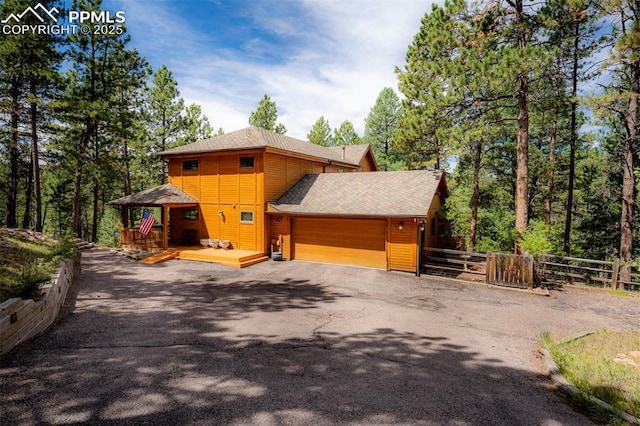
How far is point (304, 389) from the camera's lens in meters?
5.21

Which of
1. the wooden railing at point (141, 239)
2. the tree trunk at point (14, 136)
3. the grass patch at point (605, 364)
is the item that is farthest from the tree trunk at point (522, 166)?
the tree trunk at point (14, 136)

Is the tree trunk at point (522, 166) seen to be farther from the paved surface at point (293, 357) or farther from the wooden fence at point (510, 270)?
the paved surface at point (293, 357)

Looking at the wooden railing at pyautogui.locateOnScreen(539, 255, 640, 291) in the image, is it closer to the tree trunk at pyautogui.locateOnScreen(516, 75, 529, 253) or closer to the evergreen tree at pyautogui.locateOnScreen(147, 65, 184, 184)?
the tree trunk at pyautogui.locateOnScreen(516, 75, 529, 253)

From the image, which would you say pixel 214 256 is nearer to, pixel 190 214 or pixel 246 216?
pixel 246 216

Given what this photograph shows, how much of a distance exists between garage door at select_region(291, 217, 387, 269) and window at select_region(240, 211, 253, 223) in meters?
2.60

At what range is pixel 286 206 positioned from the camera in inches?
700

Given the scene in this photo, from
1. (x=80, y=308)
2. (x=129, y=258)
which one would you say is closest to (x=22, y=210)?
(x=129, y=258)

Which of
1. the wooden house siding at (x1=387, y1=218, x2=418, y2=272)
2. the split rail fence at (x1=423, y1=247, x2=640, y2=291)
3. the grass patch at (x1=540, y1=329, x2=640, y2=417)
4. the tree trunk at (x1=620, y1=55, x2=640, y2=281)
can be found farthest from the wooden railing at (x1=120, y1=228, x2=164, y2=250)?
the tree trunk at (x1=620, y1=55, x2=640, y2=281)

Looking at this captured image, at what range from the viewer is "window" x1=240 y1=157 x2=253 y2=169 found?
18.3 metres

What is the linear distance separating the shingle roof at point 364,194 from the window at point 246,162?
2650 millimetres

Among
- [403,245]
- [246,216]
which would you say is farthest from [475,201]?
[246,216]

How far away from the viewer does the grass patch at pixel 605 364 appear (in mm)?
5277

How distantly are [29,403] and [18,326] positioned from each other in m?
2.56

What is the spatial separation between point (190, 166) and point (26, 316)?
14935 mm
